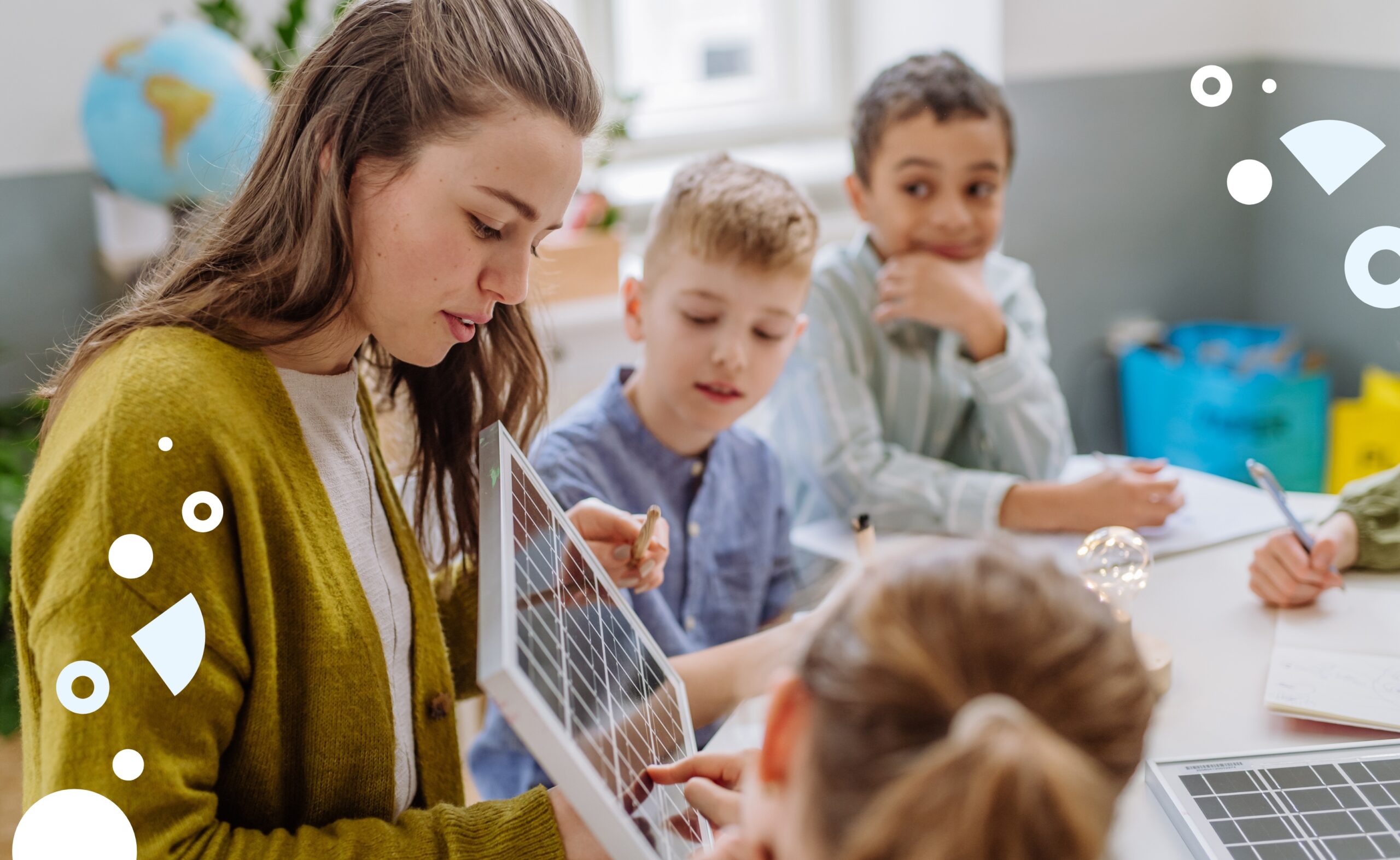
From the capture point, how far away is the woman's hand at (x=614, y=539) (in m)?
1.08

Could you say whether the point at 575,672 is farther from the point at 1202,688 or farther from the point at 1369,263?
the point at 1369,263

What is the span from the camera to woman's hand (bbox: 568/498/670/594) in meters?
1.08

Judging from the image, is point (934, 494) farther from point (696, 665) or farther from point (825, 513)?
point (696, 665)

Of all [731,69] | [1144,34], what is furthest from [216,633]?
[731,69]

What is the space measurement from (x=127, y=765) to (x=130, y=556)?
126mm

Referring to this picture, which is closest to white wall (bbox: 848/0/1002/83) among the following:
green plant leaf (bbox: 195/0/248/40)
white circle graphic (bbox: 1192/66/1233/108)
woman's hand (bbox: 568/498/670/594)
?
white circle graphic (bbox: 1192/66/1233/108)

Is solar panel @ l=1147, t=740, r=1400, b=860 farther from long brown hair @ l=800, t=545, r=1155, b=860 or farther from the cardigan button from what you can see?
the cardigan button

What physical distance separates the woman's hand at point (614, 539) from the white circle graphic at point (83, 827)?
0.46 meters

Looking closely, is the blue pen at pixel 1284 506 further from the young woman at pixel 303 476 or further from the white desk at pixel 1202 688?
the young woman at pixel 303 476

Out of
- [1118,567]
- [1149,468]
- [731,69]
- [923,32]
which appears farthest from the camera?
[731,69]

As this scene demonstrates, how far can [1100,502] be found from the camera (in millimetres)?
1450

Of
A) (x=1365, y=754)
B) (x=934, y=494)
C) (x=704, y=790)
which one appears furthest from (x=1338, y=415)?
(x=704, y=790)

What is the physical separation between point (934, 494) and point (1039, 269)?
1.40 meters

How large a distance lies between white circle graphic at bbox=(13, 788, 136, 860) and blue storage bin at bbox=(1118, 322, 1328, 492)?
7.97 feet
